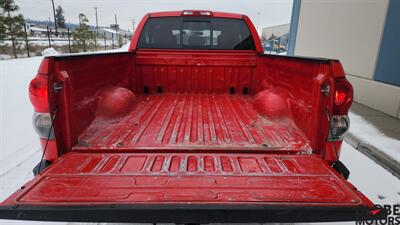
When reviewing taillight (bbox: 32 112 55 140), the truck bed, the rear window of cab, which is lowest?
the truck bed

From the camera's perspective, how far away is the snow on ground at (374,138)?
4094mm

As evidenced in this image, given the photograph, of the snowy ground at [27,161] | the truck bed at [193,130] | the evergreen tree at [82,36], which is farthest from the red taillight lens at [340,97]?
the evergreen tree at [82,36]

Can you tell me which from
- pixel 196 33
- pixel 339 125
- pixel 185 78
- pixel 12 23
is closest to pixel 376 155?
pixel 339 125

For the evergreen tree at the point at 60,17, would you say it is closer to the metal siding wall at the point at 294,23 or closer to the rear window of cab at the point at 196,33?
the metal siding wall at the point at 294,23

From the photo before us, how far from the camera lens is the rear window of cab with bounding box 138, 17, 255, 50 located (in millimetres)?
4461

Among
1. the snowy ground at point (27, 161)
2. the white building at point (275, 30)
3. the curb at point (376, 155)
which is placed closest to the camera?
the snowy ground at point (27, 161)

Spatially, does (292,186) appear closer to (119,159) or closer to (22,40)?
(119,159)

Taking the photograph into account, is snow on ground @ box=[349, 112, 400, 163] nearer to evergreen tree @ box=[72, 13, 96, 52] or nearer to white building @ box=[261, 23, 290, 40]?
evergreen tree @ box=[72, 13, 96, 52]

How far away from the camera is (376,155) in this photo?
4.08 meters

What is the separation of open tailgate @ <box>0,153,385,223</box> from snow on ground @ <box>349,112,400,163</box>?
9.26 ft

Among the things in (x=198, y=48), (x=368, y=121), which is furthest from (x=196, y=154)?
(x=368, y=121)

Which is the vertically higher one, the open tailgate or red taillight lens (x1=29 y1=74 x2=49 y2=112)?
red taillight lens (x1=29 y1=74 x2=49 y2=112)

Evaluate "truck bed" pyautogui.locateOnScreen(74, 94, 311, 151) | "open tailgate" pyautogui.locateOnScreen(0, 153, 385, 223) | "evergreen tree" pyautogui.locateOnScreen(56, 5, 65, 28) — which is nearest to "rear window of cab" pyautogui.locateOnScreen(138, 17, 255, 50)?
"truck bed" pyautogui.locateOnScreen(74, 94, 311, 151)

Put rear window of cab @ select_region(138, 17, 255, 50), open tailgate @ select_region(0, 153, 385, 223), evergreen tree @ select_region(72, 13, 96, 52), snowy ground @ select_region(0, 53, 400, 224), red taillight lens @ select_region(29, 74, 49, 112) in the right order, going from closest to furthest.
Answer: open tailgate @ select_region(0, 153, 385, 223)
red taillight lens @ select_region(29, 74, 49, 112)
snowy ground @ select_region(0, 53, 400, 224)
rear window of cab @ select_region(138, 17, 255, 50)
evergreen tree @ select_region(72, 13, 96, 52)
